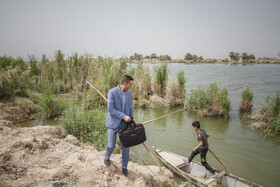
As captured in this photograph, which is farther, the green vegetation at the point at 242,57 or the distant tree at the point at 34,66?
the green vegetation at the point at 242,57

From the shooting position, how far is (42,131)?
633cm

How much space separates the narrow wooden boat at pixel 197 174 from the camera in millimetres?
5098

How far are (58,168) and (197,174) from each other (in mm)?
4341

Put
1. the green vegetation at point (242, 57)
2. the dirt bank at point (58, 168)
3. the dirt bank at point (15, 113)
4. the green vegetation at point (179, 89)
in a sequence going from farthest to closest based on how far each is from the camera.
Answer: the green vegetation at point (242, 57), the green vegetation at point (179, 89), the dirt bank at point (15, 113), the dirt bank at point (58, 168)

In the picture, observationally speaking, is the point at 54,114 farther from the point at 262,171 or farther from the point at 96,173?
the point at 262,171

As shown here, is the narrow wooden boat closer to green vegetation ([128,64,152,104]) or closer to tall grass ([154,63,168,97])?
green vegetation ([128,64,152,104])

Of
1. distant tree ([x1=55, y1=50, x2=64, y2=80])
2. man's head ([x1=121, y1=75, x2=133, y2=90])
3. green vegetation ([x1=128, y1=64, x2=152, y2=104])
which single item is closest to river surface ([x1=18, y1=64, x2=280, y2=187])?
green vegetation ([x1=128, y1=64, x2=152, y2=104])

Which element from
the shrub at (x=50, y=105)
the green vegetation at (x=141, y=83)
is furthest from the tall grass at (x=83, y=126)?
the green vegetation at (x=141, y=83)

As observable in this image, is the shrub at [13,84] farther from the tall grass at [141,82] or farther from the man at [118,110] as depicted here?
the man at [118,110]

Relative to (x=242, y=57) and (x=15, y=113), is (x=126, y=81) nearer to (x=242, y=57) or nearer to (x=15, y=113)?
(x=15, y=113)

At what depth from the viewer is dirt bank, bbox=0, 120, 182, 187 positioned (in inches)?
133

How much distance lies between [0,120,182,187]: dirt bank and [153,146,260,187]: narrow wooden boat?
123cm

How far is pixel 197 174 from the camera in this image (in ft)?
19.5

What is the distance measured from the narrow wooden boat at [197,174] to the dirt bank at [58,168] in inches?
48.2
